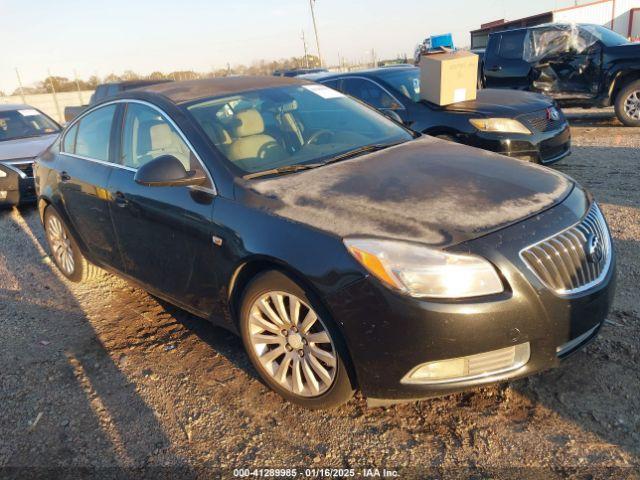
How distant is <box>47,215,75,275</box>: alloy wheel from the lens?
15.3ft

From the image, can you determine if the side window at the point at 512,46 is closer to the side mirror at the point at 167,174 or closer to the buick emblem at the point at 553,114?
the buick emblem at the point at 553,114

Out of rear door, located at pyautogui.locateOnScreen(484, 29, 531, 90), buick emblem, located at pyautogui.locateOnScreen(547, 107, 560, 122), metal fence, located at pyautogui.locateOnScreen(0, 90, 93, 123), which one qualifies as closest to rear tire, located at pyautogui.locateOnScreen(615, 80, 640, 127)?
rear door, located at pyautogui.locateOnScreen(484, 29, 531, 90)

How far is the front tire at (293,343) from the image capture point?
2.51m

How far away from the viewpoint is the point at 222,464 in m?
2.44

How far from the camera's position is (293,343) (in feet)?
8.79

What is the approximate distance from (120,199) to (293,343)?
1678 millimetres

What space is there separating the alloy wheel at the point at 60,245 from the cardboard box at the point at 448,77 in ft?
14.2

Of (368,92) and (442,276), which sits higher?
(368,92)

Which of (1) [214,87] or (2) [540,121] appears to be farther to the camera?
(2) [540,121]

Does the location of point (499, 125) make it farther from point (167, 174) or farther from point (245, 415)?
point (245, 415)

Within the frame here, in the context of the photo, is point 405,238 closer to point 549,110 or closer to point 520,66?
point 549,110

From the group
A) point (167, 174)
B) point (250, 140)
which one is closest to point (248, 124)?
point (250, 140)

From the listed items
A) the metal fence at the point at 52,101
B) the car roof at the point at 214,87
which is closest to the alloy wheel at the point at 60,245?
the car roof at the point at 214,87

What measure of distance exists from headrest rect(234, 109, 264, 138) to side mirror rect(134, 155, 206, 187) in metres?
0.44
